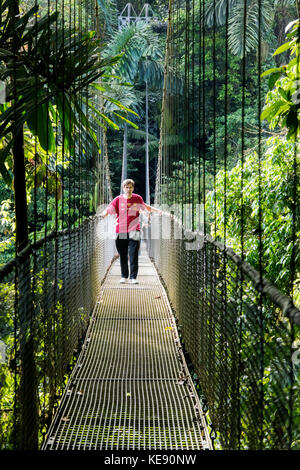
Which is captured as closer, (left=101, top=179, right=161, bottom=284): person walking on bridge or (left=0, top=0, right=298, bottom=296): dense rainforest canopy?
(left=0, top=0, right=298, bottom=296): dense rainforest canopy

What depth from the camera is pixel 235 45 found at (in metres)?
12.2

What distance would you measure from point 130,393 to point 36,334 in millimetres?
677

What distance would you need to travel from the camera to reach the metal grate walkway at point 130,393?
1918 millimetres

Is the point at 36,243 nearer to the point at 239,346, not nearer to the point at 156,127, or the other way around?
the point at 239,346

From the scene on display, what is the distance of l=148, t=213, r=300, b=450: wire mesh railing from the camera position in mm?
1097

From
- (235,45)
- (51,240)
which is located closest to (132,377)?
(51,240)

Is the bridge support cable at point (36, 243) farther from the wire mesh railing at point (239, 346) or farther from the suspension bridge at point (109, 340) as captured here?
the wire mesh railing at point (239, 346)

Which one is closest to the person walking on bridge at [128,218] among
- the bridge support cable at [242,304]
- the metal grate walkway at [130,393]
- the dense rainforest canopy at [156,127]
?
the dense rainforest canopy at [156,127]

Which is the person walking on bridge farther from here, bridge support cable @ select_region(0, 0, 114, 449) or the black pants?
bridge support cable @ select_region(0, 0, 114, 449)

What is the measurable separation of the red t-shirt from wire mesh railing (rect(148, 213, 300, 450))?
158 centimetres

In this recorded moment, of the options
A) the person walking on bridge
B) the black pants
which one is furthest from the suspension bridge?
the black pants

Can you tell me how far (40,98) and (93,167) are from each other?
9.48 ft

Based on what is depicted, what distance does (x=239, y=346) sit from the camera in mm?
1336
